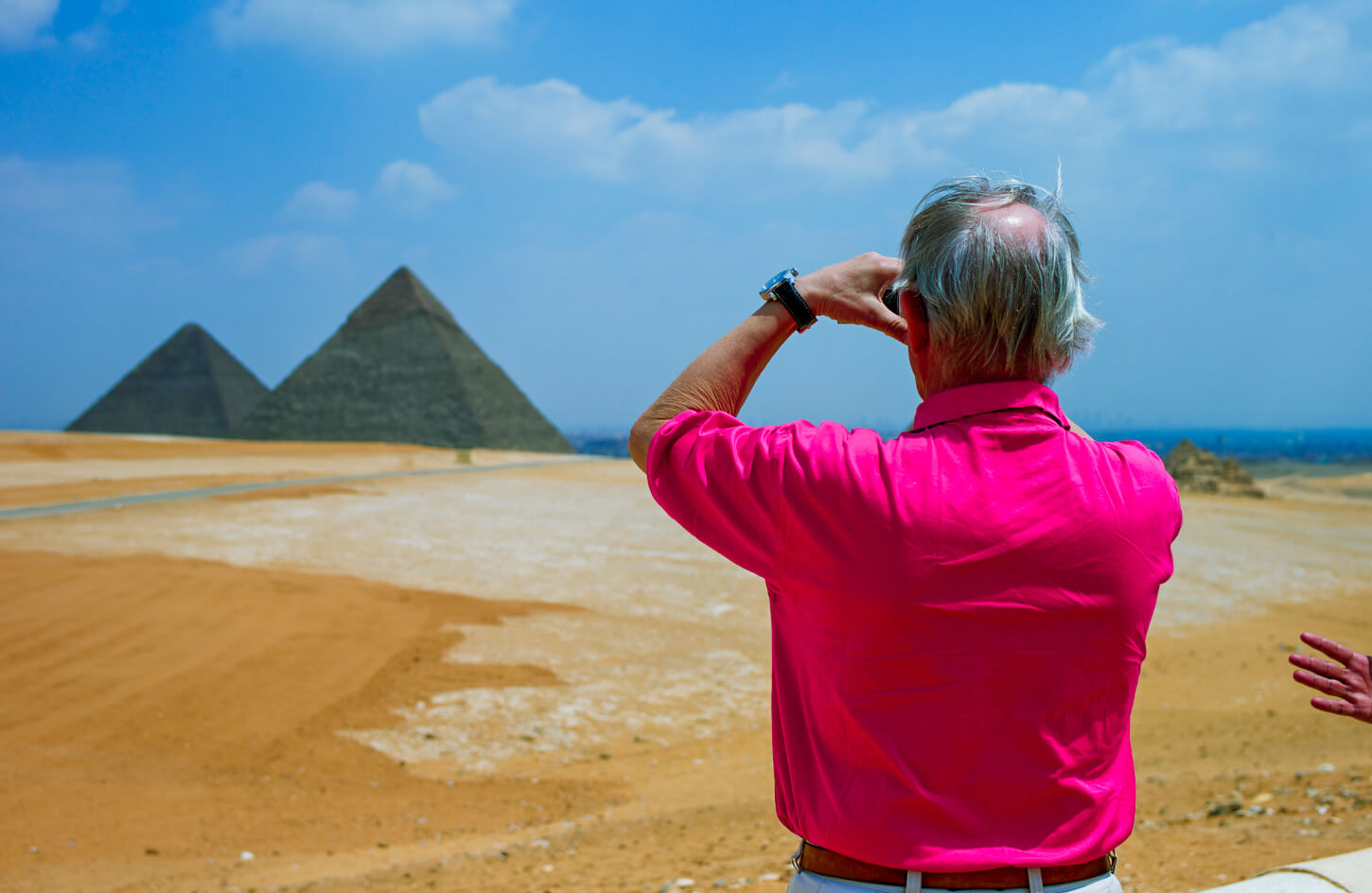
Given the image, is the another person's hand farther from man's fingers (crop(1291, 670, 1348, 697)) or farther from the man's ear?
the man's ear

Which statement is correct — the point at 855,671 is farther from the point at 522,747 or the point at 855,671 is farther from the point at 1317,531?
the point at 1317,531

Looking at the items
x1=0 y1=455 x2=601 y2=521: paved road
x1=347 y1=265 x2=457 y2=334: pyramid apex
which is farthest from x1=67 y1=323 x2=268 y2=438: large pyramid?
x1=0 y1=455 x2=601 y2=521: paved road

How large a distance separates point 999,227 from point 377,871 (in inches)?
145

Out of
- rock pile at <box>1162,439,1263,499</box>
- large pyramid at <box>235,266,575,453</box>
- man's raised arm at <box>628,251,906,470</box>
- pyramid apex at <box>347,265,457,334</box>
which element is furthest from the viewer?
pyramid apex at <box>347,265,457,334</box>

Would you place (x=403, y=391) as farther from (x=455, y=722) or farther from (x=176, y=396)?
(x=455, y=722)

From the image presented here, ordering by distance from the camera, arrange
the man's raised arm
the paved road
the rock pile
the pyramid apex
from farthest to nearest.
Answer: the pyramid apex < the rock pile < the paved road < the man's raised arm

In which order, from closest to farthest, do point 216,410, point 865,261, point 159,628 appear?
point 865,261, point 159,628, point 216,410

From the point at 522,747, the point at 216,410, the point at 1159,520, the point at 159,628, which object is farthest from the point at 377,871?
the point at 216,410

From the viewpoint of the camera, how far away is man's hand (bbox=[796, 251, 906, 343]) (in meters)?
1.35

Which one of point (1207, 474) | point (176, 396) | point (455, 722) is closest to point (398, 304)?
point (176, 396)

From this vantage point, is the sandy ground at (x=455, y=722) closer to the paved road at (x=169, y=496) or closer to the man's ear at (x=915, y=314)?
the paved road at (x=169, y=496)

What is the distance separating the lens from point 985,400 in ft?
3.78

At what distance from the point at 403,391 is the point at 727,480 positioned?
7865 centimetres

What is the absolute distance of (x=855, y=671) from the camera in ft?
3.66
